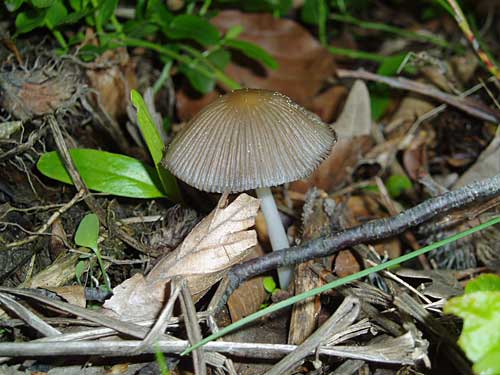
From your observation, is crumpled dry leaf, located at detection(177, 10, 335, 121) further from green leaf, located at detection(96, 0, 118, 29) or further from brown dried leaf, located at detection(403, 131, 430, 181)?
green leaf, located at detection(96, 0, 118, 29)

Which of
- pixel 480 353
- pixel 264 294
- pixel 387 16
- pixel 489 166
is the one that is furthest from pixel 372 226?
pixel 387 16

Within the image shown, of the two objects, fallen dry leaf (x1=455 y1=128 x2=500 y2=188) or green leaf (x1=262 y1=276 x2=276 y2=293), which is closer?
green leaf (x1=262 y1=276 x2=276 y2=293)

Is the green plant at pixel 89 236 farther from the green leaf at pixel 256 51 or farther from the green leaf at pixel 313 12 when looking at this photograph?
the green leaf at pixel 313 12

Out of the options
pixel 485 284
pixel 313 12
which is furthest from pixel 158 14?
pixel 485 284

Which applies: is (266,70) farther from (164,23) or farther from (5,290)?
(5,290)

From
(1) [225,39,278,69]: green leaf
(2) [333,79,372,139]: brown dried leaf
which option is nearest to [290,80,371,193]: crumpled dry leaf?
(2) [333,79,372,139]: brown dried leaf

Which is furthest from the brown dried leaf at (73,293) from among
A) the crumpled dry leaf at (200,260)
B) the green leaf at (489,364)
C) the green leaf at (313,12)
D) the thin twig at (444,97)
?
the green leaf at (313,12)

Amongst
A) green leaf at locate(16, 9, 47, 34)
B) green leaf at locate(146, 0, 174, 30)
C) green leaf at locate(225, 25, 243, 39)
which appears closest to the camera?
green leaf at locate(16, 9, 47, 34)
